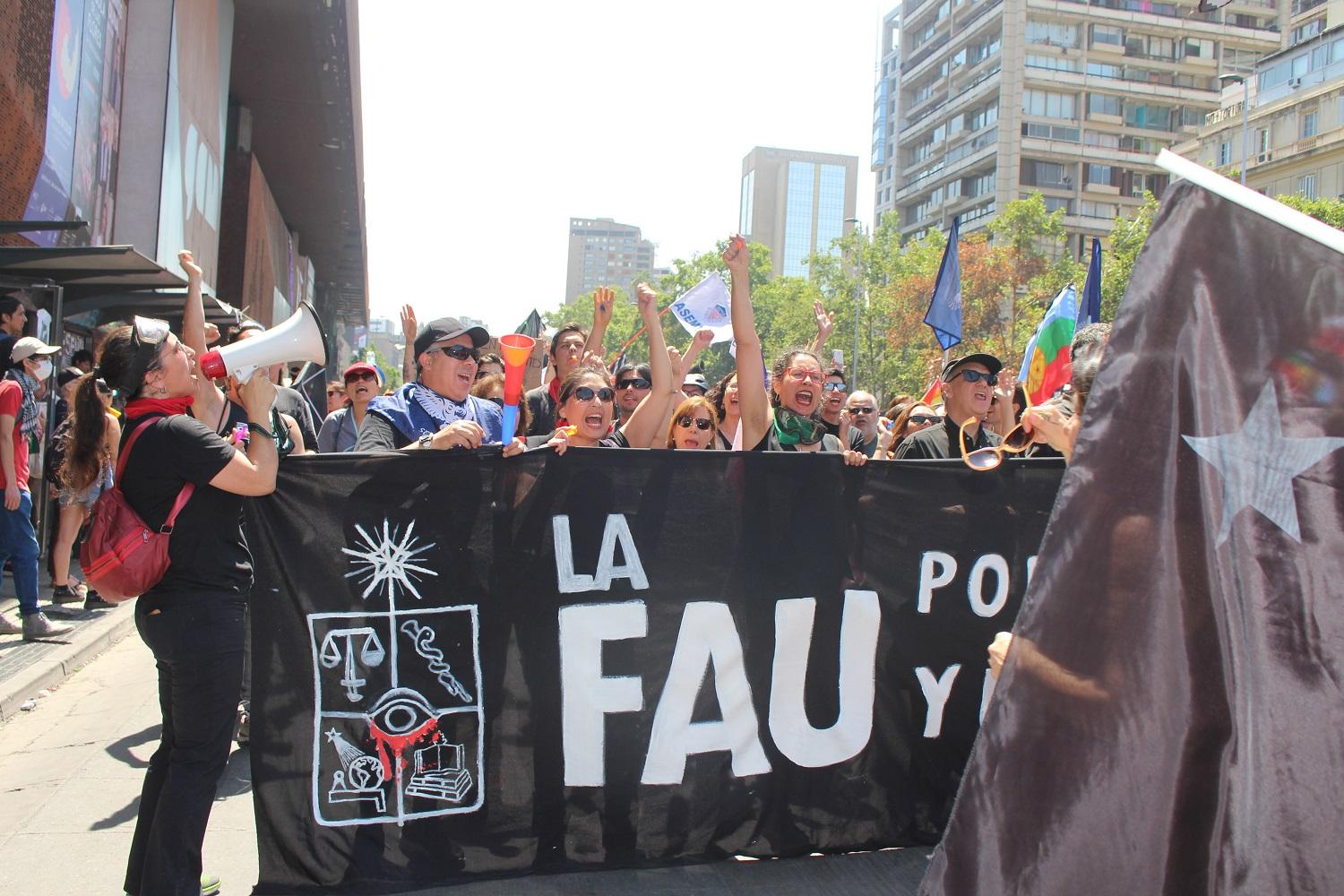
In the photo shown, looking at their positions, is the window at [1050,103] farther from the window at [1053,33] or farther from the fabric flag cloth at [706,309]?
the fabric flag cloth at [706,309]

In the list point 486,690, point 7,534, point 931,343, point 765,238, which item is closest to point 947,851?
point 486,690

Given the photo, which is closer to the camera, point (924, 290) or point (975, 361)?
point (975, 361)

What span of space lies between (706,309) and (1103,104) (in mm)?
76781

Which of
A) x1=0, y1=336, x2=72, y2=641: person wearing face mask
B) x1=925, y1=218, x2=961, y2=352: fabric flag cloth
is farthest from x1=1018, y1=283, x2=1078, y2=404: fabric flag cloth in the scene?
x1=0, y1=336, x2=72, y2=641: person wearing face mask

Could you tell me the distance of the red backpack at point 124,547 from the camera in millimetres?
3141

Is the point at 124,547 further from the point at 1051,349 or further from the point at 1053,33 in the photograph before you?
the point at 1053,33

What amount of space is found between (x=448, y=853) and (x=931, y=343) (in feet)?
161

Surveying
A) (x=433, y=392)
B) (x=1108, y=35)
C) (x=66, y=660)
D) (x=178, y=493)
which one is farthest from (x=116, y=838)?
(x=1108, y=35)

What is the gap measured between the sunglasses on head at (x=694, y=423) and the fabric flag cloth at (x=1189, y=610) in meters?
3.32

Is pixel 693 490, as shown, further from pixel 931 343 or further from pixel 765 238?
pixel 765 238

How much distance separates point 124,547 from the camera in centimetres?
315

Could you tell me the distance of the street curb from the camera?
19.6ft

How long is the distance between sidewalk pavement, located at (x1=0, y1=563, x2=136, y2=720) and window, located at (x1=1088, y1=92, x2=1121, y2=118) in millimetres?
77001

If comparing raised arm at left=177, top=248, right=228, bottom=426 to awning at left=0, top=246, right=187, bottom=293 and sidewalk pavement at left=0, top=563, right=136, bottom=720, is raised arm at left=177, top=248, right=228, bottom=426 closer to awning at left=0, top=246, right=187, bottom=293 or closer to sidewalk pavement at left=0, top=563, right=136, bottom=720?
sidewalk pavement at left=0, top=563, right=136, bottom=720
